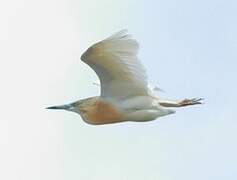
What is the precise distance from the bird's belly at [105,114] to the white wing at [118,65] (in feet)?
0.80

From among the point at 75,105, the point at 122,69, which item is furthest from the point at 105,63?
the point at 75,105

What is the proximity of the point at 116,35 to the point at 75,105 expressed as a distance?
9.42ft

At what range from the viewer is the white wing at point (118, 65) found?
20281 millimetres

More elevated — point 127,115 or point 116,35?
point 116,35

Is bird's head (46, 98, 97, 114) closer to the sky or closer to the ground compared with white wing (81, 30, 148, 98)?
closer to the ground

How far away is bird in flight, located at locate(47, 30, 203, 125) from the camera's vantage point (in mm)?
20531

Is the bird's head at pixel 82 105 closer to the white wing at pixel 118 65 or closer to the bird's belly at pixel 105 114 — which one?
the bird's belly at pixel 105 114

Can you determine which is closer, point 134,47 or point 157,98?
point 134,47

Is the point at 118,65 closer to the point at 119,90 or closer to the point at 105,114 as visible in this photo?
the point at 119,90

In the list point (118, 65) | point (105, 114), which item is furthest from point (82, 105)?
point (118, 65)

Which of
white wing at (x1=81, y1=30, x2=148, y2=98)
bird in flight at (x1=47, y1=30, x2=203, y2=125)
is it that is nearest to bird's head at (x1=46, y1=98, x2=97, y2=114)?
bird in flight at (x1=47, y1=30, x2=203, y2=125)

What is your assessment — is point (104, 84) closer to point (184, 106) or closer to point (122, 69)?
point (122, 69)

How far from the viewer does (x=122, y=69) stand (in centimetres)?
2091

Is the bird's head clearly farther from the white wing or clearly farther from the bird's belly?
the white wing
